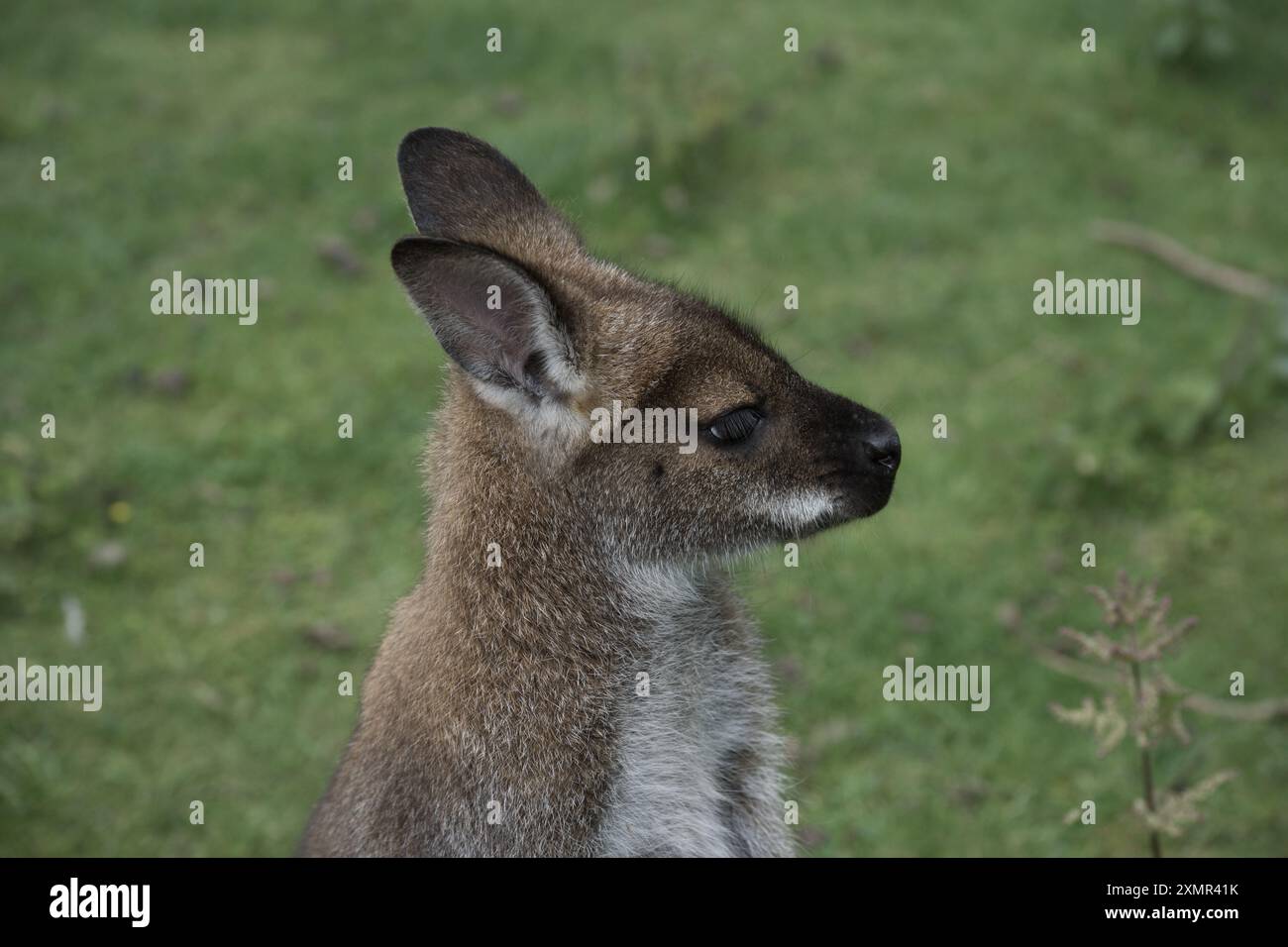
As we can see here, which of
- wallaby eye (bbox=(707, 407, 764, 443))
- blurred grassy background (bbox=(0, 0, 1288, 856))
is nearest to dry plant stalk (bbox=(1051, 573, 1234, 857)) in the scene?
wallaby eye (bbox=(707, 407, 764, 443))

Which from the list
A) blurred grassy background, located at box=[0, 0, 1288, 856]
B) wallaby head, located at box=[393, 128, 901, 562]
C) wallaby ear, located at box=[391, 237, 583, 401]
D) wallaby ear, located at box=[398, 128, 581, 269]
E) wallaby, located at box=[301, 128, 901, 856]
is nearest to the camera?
wallaby ear, located at box=[391, 237, 583, 401]

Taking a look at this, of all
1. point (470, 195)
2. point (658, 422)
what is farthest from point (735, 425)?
point (470, 195)

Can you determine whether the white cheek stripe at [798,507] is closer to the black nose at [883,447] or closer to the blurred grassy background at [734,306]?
the black nose at [883,447]

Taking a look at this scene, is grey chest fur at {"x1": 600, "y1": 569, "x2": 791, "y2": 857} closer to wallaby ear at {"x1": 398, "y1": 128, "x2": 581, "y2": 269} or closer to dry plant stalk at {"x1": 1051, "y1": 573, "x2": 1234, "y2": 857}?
dry plant stalk at {"x1": 1051, "y1": 573, "x2": 1234, "y2": 857}

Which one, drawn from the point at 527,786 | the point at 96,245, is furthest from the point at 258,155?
the point at 527,786

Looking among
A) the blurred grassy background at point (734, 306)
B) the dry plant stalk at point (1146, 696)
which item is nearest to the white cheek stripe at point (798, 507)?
the dry plant stalk at point (1146, 696)
